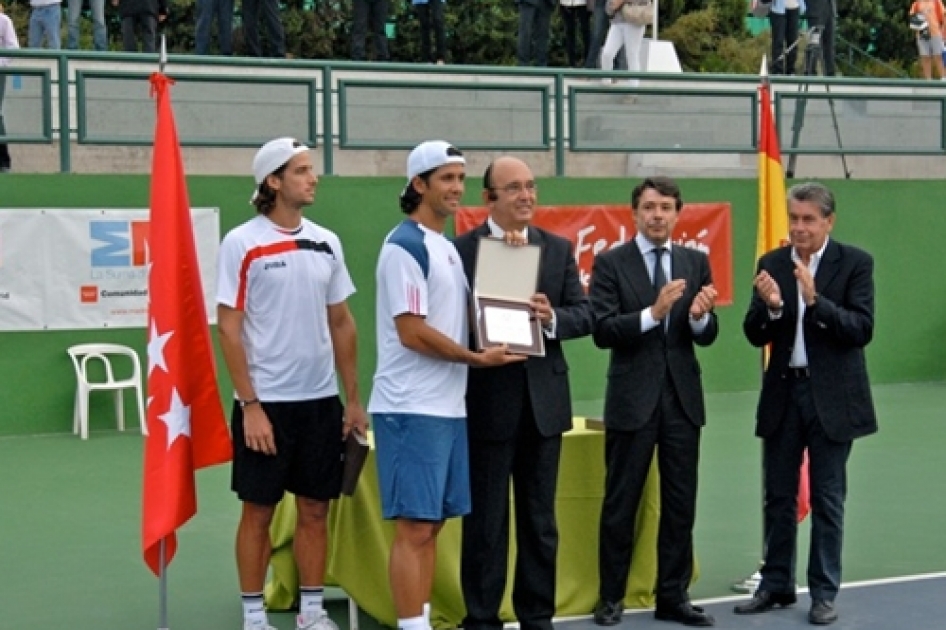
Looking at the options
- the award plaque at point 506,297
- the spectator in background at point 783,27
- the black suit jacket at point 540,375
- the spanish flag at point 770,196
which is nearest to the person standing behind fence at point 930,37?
the spectator in background at point 783,27

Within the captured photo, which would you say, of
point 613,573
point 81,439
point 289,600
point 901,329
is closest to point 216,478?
point 81,439

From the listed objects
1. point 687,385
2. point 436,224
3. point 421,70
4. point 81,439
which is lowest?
point 81,439

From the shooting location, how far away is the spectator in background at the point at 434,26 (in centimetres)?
1778

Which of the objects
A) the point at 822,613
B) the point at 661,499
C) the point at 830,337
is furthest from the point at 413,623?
the point at 830,337

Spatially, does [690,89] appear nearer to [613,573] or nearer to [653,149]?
[653,149]

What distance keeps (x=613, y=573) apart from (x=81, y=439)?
681 cm

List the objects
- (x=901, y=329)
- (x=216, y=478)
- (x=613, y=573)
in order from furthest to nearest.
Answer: (x=901, y=329) < (x=216, y=478) < (x=613, y=573)

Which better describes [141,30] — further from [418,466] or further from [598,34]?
[418,466]

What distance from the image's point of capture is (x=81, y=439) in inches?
510

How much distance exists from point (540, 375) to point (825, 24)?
1351 cm

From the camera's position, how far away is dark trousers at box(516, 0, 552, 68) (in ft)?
57.1

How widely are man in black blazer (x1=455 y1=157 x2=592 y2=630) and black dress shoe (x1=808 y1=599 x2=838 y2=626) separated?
1154mm

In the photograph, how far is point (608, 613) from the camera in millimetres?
7086

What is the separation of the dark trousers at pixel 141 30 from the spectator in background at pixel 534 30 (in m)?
3.66
